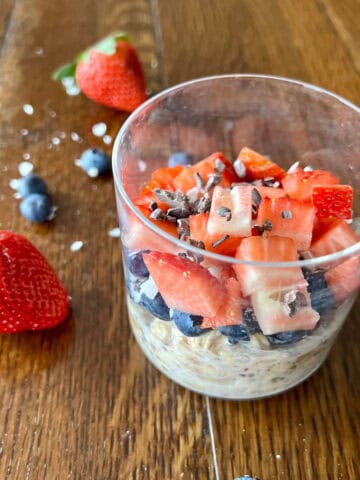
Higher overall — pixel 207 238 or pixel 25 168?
pixel 207 238

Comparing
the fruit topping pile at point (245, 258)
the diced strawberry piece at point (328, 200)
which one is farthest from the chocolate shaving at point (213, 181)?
the diced strawberry piece at point (328, 200)

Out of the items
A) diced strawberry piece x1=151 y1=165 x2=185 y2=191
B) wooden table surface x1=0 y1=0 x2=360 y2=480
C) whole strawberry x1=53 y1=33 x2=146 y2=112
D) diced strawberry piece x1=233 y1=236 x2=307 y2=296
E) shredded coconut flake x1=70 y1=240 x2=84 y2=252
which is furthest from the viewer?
whole strawberry x1=53 y1=33 x2=146 y2=112

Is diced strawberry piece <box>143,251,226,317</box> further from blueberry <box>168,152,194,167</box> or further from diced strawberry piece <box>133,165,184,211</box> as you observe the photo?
blueberry <box>168,152,194,167</box>

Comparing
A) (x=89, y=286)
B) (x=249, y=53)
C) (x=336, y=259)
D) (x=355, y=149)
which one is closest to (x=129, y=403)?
(x=89, y=286)

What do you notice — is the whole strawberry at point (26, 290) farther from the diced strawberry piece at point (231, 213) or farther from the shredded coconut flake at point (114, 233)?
the diced strawberry piece at point (231, 213)

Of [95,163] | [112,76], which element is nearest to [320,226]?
[95,163]

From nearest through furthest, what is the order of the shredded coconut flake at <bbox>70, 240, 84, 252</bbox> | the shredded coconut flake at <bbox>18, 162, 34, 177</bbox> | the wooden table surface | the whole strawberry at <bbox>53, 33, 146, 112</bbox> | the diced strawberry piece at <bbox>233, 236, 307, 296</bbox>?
the diced strawberry piece at <bbox>233, 236, 307, 296</bbox> → the wooden table surface → the shredded coconut flake at <bbox>70, 240, 84, 252</bbox> → the shredded coconut flake at <bbox>18, 162, 34, 177</bbox> → the whole strawberry at <bbox>53, 33, 146, 112</bbox>

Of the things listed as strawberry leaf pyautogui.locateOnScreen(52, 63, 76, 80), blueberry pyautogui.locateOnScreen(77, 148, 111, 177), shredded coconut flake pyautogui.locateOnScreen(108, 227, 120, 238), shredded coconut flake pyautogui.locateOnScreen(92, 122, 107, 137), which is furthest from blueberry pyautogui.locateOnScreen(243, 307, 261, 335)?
strawberry leaf pyautogui.locateOnScreen(52, 63, 76, 80)

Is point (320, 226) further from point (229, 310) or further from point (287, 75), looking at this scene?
point (287, 75)
